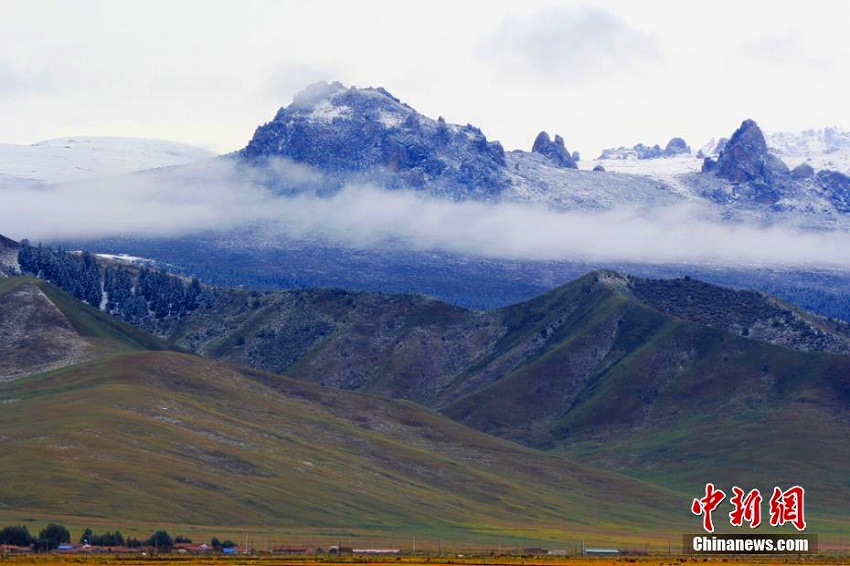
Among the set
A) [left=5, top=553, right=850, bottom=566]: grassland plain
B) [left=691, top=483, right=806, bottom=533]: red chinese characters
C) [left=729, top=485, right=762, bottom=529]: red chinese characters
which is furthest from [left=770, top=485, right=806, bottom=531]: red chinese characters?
[left=5, top=553, right=850, bottom=566]: grassland plain

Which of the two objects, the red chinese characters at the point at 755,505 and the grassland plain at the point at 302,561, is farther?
the grassland plain at the point at 302,561

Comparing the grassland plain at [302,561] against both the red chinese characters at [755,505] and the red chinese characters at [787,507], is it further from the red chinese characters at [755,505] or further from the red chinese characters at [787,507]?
the red chinese characters at [755,505]

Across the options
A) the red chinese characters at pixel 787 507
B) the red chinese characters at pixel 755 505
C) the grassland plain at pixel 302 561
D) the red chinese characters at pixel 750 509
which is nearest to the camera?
the red chinese characters at pixel 750 509

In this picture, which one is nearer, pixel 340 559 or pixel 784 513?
pixel 784 513

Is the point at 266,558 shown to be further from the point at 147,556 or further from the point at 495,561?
the point at 495,561

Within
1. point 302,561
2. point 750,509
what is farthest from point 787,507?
point 302,561

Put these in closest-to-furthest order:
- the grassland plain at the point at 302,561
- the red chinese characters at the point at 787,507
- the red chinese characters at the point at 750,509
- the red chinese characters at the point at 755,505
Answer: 1. the red chinese characters at the point at 750,509
2. the red chinese characters at the point at 755,505
3. the red chinese characters at the point at 787,507
4. the grassland plain at the point at 302,561

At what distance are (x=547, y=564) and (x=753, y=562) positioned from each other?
24.1 meters

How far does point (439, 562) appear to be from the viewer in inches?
7530

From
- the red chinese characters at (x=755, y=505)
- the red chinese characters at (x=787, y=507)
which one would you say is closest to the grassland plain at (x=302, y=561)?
the red chinese characters at (x=787, y=507)

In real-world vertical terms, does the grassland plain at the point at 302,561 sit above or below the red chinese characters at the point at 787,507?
below

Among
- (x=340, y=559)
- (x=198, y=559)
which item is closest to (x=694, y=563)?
(x=340, y=559)

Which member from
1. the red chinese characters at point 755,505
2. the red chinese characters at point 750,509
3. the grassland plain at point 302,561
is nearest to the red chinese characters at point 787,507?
the red chinese characters at point 755,505

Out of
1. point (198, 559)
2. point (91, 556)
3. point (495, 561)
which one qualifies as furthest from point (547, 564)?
point (91, 556)
